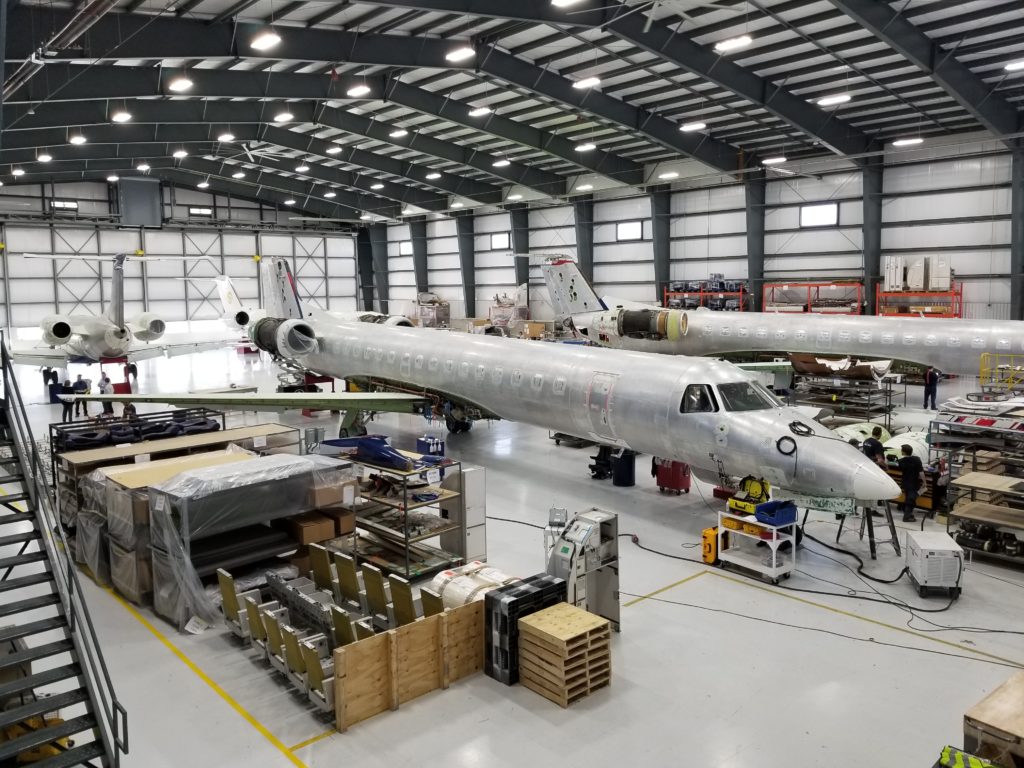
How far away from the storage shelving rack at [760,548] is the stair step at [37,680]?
884cm

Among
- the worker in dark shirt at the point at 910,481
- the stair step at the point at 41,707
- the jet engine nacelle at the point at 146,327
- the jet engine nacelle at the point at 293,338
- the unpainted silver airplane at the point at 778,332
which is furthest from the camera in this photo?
the jet engine nacelle at the point at 146,327

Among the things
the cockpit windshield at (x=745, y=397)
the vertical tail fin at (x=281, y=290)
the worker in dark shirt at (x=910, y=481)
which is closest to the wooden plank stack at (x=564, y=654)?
the cockpit windshield at (x=745, y=397)

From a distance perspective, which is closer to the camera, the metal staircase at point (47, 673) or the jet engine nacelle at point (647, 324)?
the metal staircase at point (47, 673)

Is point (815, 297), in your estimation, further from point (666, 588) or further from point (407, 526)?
point (407, 526)

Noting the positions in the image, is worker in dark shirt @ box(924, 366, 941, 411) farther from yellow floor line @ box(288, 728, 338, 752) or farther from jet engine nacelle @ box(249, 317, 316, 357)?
yellow floor line @ box(288, 728, 338, 752)

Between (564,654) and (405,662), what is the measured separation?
1.73 m

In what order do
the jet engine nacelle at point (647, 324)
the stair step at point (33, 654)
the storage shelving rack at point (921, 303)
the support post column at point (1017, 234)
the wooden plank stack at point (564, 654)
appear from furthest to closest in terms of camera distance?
the storage shelving rack at point (921, 303)
the support post column at point (1017, 234)
the jet engine nacelle at point (647, 324)
the wooden plank stack at point (564, 654)
the stair step at point (33, 654)

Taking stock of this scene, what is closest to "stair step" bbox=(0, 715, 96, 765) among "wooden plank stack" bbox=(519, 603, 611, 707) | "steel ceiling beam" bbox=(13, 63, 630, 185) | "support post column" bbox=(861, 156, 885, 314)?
"wooden plank stack" bbox=(519, 603, 611, 707)

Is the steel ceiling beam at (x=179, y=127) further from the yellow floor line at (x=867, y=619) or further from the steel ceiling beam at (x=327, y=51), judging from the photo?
the yellow floor line at (x=867, y=619)

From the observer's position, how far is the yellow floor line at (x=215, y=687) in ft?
23.7

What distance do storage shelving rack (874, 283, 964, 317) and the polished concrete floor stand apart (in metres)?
21.6

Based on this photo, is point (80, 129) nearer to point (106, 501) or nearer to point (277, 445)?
point (277, 445)

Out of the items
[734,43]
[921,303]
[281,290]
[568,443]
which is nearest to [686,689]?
[568,443]

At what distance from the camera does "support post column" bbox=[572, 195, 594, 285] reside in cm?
4369
